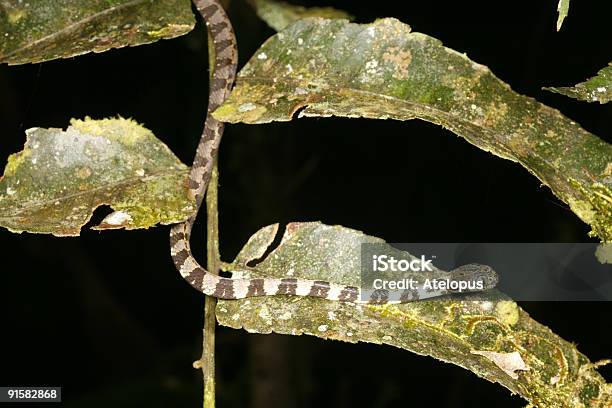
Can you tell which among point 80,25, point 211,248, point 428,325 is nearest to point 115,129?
point 80,25

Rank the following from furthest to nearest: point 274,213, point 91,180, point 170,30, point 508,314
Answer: point 274,213
point 170,30
point 91,180
point 508,314

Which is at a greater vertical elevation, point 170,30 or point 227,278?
point 170,30

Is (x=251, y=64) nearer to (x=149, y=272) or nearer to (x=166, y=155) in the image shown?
(x=166, y=155)

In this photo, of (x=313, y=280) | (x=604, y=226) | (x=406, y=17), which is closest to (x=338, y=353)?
(x=406, y=17)

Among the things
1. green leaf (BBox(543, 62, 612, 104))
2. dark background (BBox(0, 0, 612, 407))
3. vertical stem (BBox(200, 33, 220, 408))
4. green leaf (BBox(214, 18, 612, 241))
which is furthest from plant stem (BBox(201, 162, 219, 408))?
dark background (BBox(0, 0, 612, 407))

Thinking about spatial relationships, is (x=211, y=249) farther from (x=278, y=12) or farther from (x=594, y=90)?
(x=594, y=90)

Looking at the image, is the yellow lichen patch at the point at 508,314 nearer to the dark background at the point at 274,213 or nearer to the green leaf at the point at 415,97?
the green leaf at the point at 415,97

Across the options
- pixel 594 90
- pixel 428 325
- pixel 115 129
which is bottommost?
pixel 428 325

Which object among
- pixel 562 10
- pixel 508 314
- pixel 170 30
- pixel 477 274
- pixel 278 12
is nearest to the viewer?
pixel 562 10
